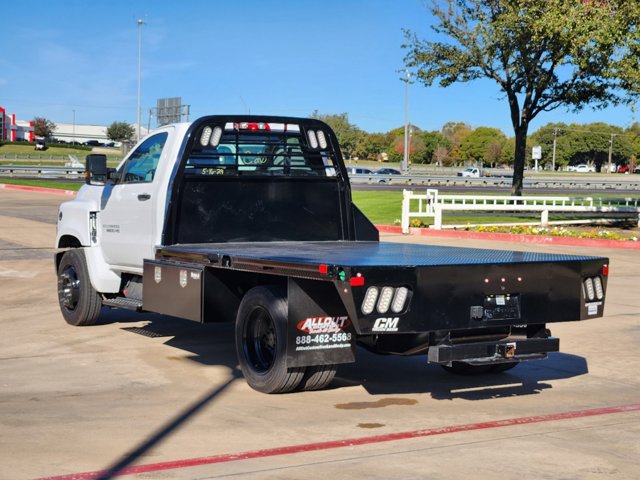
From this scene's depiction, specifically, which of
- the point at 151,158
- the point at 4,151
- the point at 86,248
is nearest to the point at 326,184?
the point at 151,158

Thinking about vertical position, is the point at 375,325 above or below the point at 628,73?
below

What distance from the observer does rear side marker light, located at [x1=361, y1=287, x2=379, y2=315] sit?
657 centimetres

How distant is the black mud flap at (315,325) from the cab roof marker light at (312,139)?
305 cm

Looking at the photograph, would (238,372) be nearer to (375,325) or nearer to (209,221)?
(209,221)

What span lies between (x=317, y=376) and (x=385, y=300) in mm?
1269

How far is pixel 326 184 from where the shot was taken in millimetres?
9844

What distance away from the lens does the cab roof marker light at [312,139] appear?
9.95 metres

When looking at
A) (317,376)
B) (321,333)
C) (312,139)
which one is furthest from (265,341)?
(312,139)

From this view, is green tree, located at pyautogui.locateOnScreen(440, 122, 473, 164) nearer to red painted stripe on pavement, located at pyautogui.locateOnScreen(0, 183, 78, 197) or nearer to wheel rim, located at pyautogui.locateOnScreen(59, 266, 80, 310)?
red painted stripe on pavement, located at pyautogui.locateOnScreen(0, 183, 78, 197)

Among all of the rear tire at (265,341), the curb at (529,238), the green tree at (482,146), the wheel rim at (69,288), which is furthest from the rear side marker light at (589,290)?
the green tree at (482,146)

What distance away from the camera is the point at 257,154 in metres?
9.60

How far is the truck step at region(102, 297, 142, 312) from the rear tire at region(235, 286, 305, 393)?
1.99 meters

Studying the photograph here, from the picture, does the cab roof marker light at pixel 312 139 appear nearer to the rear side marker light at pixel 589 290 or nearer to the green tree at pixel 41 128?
the rear side marker light at pixel 589 290

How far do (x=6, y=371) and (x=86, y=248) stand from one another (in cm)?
235
